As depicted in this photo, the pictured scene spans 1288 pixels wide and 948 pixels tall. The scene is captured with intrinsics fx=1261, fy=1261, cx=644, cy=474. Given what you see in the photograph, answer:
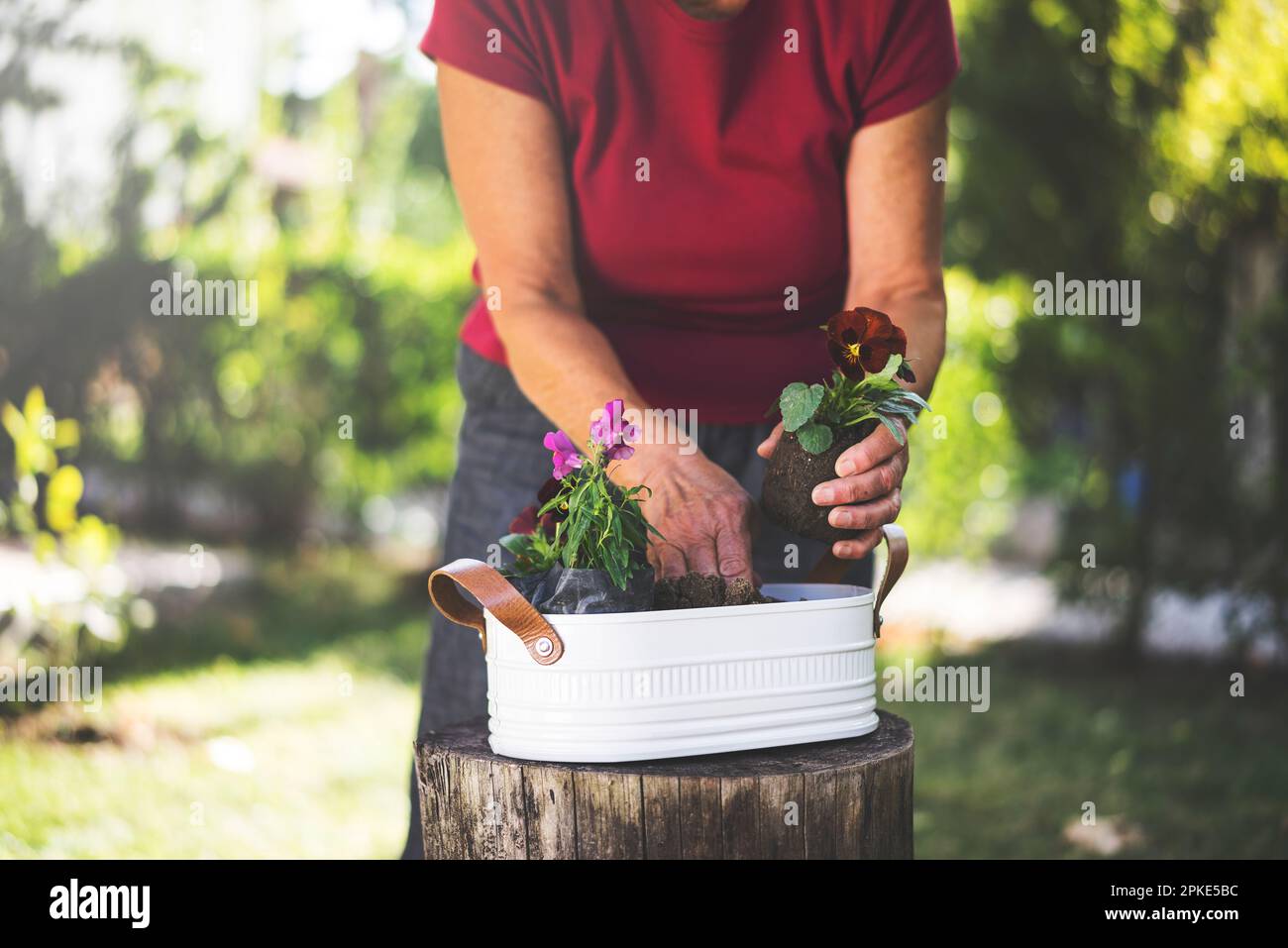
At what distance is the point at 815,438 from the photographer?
200cm

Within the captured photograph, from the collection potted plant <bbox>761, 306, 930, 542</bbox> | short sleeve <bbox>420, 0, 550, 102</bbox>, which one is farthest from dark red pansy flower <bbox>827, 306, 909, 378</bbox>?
short sleeve <bbox>420, 0, 550, 102</bbox>

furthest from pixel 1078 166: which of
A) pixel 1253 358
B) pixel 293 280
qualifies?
pixel 293 280

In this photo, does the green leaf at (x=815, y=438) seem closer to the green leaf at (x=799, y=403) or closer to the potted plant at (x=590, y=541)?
the green leaf at (x=799, y=403)

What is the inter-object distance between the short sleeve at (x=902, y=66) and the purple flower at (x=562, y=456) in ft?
3.03

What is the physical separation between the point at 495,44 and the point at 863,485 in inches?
41.0

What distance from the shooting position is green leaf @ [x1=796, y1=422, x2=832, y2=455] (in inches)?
78.7

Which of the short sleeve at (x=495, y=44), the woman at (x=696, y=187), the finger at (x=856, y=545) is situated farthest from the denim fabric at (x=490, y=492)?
the short sleeve at (x=495, y=44)

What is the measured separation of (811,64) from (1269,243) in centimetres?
423

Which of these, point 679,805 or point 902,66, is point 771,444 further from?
point 902,66

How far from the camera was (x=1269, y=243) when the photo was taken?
18.8 ft

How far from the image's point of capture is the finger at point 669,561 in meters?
2.03

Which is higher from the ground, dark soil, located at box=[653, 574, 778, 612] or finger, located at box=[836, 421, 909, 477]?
finger, located at box=[836, 421, 909, 477]

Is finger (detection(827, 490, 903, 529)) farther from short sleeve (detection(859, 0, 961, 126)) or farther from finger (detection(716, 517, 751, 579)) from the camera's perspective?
short sleeve (detection(859, 0, 961, 126))
